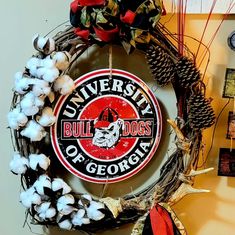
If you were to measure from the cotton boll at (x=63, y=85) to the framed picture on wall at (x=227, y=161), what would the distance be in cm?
44

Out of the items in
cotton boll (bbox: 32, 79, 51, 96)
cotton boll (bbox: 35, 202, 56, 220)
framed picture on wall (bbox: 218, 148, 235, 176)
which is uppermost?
cotton boll (bbox: 32, 79, 51, 96)

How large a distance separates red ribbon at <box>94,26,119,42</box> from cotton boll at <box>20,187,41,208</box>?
41 cm

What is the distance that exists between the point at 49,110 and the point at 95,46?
212mm

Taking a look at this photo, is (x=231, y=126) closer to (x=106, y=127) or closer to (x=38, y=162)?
(x=106, y=127)

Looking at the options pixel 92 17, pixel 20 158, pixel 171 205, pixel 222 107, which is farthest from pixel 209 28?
pixel 20 158

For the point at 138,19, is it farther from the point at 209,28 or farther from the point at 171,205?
the point at 171,205

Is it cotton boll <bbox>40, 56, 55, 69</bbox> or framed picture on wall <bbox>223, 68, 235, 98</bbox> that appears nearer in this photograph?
cotton boll <bbox>40, 56, 55, 69</bbox>

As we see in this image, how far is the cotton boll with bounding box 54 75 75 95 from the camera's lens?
1184 millimetres

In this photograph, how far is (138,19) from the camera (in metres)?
1.14

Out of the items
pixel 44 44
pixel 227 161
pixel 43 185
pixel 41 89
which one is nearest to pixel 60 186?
pixel 43 185

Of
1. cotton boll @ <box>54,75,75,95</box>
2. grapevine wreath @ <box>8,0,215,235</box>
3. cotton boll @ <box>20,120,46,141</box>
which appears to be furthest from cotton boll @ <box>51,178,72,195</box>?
cotton boll @ <box>54,75,75,95</box>

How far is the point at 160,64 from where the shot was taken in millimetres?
1195

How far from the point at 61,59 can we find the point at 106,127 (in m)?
0.21

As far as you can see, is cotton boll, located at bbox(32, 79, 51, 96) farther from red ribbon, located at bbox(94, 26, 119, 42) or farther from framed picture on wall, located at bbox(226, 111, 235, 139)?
framed picture on wall, located at bbox(226, 111, 235, 139)
